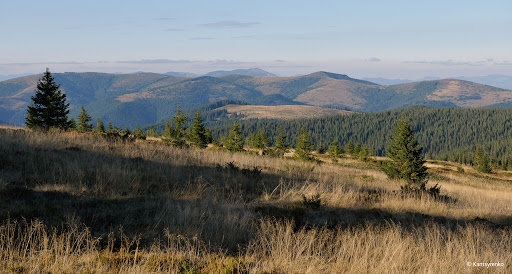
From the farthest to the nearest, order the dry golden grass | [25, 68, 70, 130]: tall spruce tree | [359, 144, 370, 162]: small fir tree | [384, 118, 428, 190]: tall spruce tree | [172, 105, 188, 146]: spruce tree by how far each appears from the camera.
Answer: [359, 144, 370, 162]: small fir tree
[172, 105, 188, 146]: spruce tree
[25, 68, 70, 130]: tall spruce tree
[384, 118, 428, 190]: tall spruce tree
the dry golden grass

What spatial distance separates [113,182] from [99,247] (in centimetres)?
332

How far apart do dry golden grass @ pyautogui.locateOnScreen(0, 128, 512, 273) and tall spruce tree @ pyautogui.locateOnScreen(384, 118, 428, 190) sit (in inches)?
528

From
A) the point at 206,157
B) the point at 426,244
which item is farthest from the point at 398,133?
the point at 426,244

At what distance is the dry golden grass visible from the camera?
387 cm

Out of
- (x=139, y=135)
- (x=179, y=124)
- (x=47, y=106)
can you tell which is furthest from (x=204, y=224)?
A: (x=179, y=124)

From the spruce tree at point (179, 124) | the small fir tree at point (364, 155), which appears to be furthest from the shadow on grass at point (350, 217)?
the small fir tree at point (364, 155)

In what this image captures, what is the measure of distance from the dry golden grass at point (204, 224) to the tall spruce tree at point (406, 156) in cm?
1341

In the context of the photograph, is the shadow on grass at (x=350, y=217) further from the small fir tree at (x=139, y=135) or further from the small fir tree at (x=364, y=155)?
the small fir tree at (x=364, y=155)

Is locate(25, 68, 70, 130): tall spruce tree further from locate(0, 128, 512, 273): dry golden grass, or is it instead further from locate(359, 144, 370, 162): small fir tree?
locate(359, 144, 370, 162): small fir tree

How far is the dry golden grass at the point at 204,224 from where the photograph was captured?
12.7ft

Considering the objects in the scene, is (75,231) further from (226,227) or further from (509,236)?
(509,236)

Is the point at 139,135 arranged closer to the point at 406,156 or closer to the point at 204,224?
the point at 406,156

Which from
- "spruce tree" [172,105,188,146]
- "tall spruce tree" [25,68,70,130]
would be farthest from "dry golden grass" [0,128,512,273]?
"spruce tree" [172,105,188,146]

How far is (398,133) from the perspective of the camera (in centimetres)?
2384
